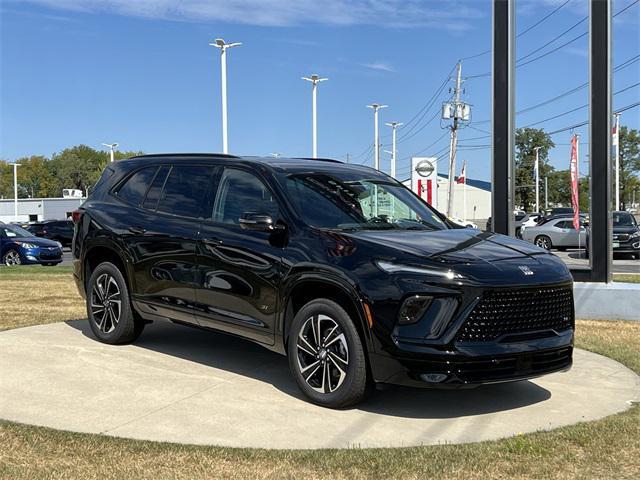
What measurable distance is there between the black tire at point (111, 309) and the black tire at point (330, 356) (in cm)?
234

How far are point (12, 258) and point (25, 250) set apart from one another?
457 millimetres

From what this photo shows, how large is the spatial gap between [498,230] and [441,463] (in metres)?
6.56

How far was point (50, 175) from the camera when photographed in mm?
137125

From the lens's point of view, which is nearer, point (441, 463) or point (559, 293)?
point (441, 463)

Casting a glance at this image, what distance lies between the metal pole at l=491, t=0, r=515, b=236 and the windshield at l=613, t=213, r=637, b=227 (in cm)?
1812

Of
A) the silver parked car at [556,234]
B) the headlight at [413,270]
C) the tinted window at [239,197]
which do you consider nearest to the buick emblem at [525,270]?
the headlight at [413,270]

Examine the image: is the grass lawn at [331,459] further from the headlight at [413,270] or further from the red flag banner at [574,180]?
the red flag banner at [574,180]

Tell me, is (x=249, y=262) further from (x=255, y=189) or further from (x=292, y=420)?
(x=292, y=420)

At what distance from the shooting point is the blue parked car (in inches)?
824

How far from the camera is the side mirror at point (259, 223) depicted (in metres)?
5.25

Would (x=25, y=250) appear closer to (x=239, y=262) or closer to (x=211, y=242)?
(x=211, y=242)

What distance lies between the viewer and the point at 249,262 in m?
5.52

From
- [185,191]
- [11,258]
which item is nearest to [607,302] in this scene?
[185,191]

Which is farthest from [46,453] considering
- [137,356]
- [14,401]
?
[137,356]
